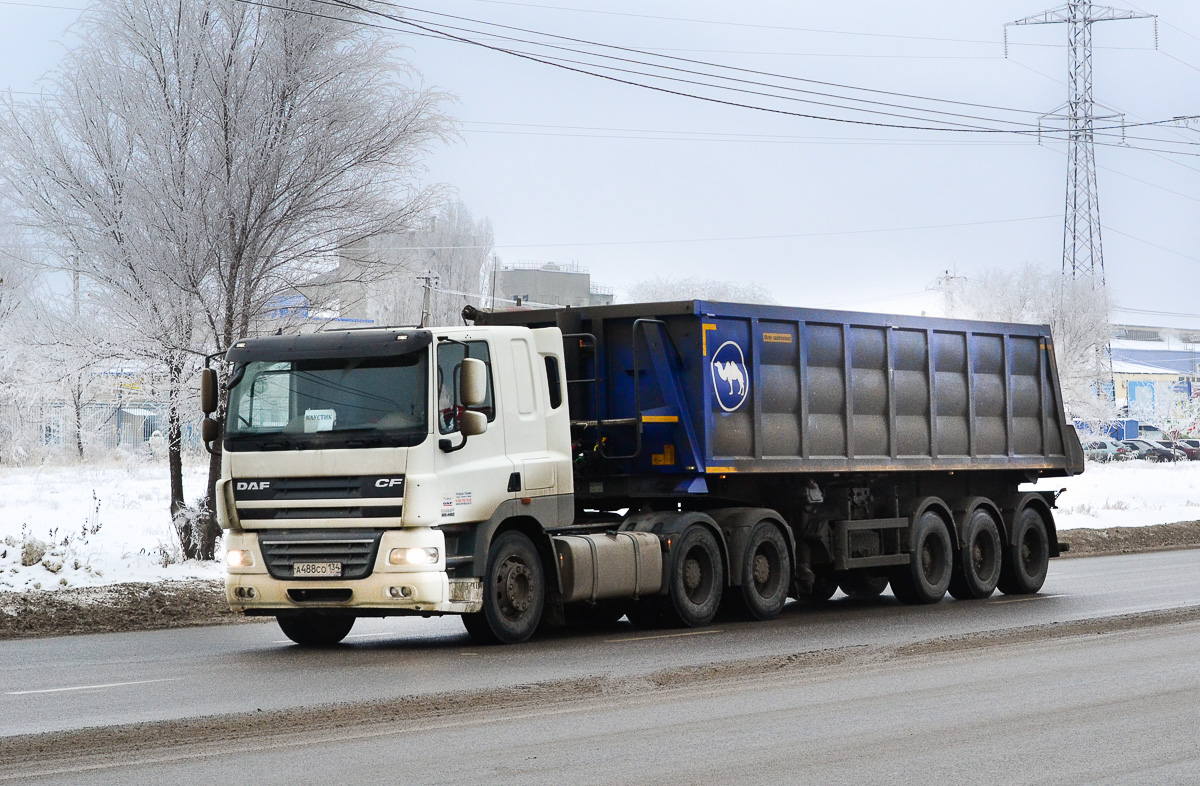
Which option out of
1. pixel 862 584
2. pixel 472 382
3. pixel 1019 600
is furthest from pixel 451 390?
pixel 1019 600

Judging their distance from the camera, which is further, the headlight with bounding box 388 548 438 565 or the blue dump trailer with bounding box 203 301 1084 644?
the blue dump trailer with bounding box 203 301 1084 644

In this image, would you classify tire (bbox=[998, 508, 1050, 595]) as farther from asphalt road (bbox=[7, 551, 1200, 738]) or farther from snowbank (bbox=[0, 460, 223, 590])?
snowbank (bbox=[0, 460, 223, 590])

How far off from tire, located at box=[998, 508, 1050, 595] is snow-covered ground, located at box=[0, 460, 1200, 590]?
1008 cm

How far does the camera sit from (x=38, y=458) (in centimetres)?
5453

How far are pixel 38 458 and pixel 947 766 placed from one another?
5228cm

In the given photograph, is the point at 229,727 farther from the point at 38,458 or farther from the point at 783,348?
the point at 38,458

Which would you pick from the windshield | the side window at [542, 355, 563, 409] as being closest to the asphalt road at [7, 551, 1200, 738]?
the windshield

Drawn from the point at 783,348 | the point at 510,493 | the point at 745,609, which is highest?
the point at 783,348

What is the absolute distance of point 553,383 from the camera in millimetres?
13883

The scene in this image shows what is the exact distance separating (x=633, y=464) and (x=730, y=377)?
4.31 feet

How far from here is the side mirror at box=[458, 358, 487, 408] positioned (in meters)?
12.1

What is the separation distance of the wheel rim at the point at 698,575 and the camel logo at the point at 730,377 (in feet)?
4.86

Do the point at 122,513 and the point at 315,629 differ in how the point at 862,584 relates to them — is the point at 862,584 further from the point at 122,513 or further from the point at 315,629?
the point at 122,513

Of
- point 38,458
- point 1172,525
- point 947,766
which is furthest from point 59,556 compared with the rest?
point 38,458
